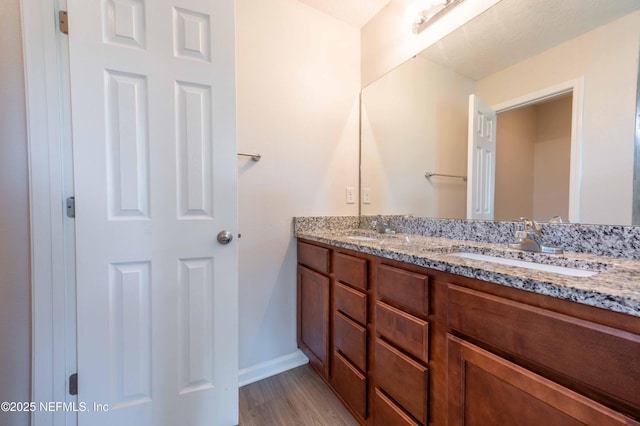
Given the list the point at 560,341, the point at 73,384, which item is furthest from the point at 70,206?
the point at 560,341

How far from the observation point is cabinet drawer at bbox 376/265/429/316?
82 cm

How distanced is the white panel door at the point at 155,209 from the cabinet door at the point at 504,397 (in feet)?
3.14

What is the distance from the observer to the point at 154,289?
1.10 m

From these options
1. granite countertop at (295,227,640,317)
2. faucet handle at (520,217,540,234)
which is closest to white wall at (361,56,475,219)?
faucet handle at (520,217,540,234)

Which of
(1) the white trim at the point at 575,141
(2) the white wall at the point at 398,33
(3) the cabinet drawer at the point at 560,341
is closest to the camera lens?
(3) the cabinet drawer at the point at 560,341

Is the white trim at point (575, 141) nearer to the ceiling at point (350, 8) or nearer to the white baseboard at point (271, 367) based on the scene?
the ceiling at point (350, 8)

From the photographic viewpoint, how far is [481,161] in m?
1.36

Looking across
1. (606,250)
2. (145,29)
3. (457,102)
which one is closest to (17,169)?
(145,29)

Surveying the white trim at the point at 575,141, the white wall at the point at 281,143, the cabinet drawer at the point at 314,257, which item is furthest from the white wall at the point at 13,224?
the white trim at the point at 575,141

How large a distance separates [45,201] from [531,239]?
187cm

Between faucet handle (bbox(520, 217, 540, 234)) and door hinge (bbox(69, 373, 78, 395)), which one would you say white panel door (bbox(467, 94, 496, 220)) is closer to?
faucet handle (bbox(520, 217, 540, 234))

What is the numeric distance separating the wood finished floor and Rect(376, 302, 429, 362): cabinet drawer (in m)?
0.65

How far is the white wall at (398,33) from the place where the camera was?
Answer: 137 centimetres

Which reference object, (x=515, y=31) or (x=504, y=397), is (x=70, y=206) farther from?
(x=515, y=31)
